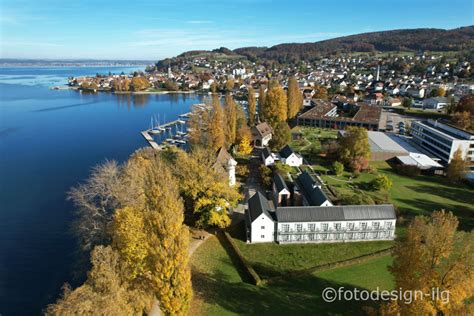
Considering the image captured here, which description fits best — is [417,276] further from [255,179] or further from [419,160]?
[419,160]

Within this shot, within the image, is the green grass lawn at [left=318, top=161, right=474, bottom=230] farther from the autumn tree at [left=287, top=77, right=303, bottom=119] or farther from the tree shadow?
the autumn tree at [left=287, top=77, right=303, bottom=119]

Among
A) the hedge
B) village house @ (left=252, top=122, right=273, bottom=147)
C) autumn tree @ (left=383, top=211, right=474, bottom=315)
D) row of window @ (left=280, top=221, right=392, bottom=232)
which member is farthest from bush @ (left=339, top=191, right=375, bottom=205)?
village house @ (left=252, top=122, right=273, bottom=147)

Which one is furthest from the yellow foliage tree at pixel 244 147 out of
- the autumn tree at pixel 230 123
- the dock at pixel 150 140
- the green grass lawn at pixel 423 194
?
the dock at pixel 150 140

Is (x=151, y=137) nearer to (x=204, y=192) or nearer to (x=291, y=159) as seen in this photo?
(x=291, y=159)

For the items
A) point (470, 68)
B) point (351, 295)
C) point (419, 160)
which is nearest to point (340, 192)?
point (351, 295)

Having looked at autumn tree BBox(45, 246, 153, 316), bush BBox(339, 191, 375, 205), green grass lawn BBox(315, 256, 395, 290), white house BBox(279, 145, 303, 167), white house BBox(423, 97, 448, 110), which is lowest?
green grass lawn BBox(315, 256, 395, 290)

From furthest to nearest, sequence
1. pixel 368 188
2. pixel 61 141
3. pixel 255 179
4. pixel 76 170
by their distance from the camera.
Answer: pixel 61 141 → pixel 76 170 → pixel 255 179 → pixel 368 188
